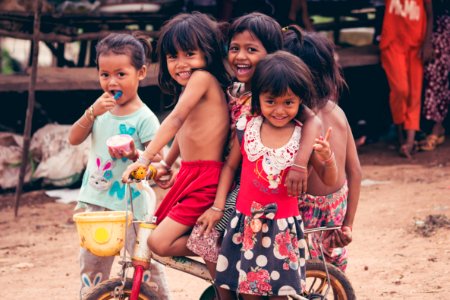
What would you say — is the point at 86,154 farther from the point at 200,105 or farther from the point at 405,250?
the point at 200,105

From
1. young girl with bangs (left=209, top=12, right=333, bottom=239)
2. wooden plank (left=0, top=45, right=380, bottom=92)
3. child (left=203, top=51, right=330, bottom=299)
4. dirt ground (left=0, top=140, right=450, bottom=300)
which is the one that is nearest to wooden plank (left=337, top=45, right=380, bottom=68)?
dirt ground (left=0, top=140, right=450, bottom=300)

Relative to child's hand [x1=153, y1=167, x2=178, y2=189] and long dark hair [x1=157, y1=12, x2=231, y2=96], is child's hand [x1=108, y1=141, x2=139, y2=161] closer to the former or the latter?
child's hand [x1=153, y1=167, x2=178, y2=189]

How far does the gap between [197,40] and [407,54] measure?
18.6 ft

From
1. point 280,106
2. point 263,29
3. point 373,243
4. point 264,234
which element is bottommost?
point 373,243

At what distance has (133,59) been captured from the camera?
3824mm

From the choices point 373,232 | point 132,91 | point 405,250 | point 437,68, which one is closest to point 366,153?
point 437,68

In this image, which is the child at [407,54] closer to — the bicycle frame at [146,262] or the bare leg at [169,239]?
the bicycle frame at [146,262]

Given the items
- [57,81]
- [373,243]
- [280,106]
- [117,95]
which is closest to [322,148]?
[280,106]

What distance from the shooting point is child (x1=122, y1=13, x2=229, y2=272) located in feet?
10.8

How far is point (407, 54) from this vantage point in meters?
8.63

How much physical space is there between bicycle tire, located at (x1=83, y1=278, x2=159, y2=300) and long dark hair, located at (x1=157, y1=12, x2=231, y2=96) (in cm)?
87

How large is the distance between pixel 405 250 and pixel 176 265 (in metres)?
2.59

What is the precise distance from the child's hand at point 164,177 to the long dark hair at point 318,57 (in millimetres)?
696

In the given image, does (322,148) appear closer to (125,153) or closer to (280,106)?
(280,106)
